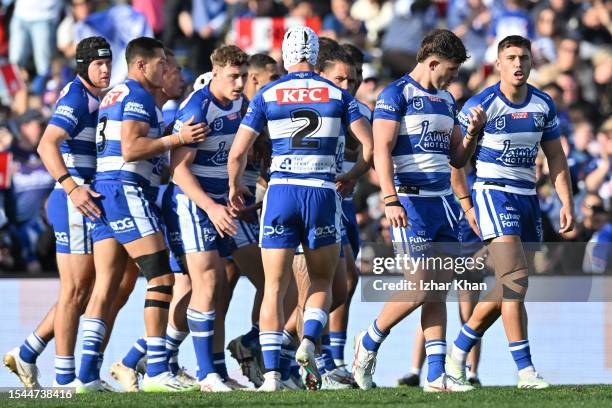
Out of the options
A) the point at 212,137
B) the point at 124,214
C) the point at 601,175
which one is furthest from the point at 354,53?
the point at 601,175

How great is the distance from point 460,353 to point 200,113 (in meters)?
2.80

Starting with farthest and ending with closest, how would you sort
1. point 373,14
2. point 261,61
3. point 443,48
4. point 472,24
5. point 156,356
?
point 373,14
point 472,24
point 261,61
point 156,356
point 443,48

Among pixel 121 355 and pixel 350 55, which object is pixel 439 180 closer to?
pixel 350 55

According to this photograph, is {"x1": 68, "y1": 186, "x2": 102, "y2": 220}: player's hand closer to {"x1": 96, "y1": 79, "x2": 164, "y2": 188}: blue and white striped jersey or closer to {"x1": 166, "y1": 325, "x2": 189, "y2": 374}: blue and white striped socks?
{"x1": 96, "y1": 79, "x2": 164, "y2": 188}: blue and white striped jersey

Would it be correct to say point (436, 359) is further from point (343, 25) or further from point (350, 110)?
point (343, 25)

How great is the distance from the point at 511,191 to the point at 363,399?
204cm

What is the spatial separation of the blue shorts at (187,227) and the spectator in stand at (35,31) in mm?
10123

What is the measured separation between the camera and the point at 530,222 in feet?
35.2

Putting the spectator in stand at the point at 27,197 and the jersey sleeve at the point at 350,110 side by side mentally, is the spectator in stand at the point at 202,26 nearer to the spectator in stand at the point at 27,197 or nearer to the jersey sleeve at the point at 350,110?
the spectator in stand at the point at 27,197

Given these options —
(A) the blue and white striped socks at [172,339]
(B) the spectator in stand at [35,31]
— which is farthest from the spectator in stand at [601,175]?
(B) the spectator in stand at [35,31]

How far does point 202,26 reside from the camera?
71.3ft

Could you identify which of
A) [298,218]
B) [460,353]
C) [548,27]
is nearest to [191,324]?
[298,218]

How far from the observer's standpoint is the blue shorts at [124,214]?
10930 millimetres

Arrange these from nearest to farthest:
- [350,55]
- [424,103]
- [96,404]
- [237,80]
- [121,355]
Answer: [96,404] → [424,103] → [237,80] → [350,55] → [121,355]
